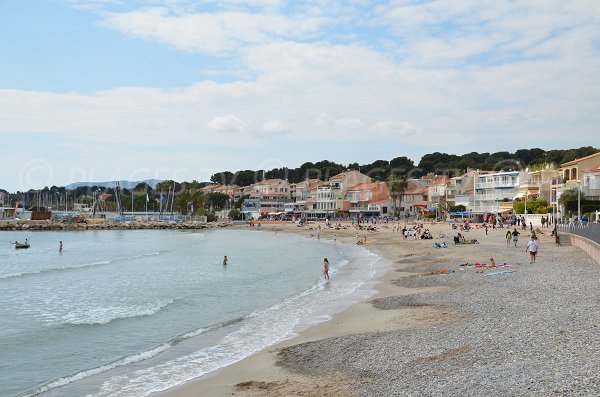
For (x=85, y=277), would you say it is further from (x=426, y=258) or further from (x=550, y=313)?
(x=550, y=313)

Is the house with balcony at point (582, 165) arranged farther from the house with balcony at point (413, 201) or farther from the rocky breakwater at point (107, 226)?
the rocky breakwater at point (107, 226)

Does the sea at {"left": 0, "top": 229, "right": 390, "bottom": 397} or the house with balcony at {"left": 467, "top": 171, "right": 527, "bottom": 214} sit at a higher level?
the house with balcony at {"left": 467, "top": 171, "right": 527, "bottom": 214}

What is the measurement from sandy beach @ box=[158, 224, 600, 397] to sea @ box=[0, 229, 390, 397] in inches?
52.5

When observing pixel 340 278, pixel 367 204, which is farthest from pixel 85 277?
pixel 367 204

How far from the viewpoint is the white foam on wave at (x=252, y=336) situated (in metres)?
12.8

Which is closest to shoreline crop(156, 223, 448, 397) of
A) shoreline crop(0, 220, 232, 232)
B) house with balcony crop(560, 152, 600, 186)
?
house with balcony crop(560, 152, 600, 186)

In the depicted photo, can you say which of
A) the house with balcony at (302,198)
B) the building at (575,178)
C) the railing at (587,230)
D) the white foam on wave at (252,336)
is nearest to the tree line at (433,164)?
the house with balcony at (302,198)

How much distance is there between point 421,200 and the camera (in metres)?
104

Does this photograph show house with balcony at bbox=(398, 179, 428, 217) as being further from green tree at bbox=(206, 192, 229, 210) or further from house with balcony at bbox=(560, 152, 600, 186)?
green tree at bbox=(206, 192, 229, 210)

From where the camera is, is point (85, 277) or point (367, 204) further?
point (367, 204)

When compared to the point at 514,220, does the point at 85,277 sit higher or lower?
lower

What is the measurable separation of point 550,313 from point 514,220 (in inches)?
1976

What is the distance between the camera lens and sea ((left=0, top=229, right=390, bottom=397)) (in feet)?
45.2

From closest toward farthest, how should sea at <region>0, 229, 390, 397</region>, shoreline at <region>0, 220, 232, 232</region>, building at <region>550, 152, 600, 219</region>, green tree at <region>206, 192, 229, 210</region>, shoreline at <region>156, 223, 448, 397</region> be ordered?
shoreline at <region>156, 223, 448, 397</region> → sea at <region>0, 229, 390, 397</region> → building at <region>550, 152, 600, 219</region> → shoreline at <region>0, 220, 232, 232</region> → green tree at <region>206, 192, 229, 210</region>
